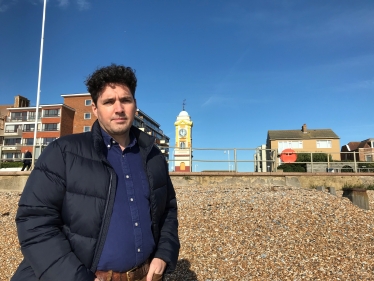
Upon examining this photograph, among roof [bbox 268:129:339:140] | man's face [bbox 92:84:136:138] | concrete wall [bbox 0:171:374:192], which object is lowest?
concrete wall [bbox 0:171:374:192]

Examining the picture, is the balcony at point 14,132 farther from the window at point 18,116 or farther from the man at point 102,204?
the man at point 102,204

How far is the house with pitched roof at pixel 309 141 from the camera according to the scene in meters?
51.7

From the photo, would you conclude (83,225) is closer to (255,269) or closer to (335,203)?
(255,269)

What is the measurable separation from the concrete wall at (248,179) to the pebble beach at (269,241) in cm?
504

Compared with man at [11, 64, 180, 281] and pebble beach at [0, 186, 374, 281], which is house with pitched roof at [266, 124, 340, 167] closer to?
pebble beach at [0, 186, 374, 281]

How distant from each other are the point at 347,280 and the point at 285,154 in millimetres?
13454

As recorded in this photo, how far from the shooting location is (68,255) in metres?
1.52

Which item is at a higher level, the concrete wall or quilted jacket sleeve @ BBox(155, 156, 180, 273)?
the concrete wall

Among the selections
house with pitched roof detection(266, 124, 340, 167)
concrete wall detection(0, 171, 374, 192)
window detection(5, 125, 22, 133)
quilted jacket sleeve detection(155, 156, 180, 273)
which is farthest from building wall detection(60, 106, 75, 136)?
quilted jacket sleeve detection(155, 156, 180, 273)

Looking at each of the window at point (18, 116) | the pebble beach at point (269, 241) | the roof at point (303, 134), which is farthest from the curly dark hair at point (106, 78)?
the window at point (18, 116)

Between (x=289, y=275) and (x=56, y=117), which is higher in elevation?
(x=56, y=117)

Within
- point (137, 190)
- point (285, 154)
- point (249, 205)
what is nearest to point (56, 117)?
point (285, 154)

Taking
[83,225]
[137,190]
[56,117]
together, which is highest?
[56,117]

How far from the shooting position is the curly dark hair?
189cm
